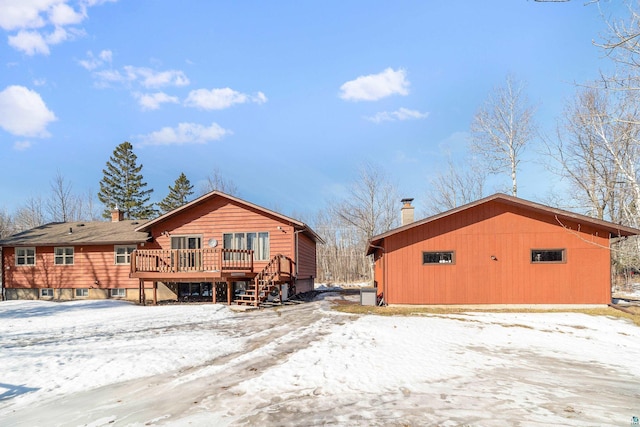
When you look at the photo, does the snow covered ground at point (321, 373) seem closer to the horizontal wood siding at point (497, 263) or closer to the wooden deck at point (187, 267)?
the horizontal wood siding at point (497, 263)

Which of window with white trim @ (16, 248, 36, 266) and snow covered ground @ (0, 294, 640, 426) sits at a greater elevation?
window with white trim @ (16, 248, 36, 266)

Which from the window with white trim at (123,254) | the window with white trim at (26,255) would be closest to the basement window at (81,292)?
the window with white trim at (123,254)

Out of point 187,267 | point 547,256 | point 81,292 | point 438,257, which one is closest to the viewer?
point 547,256

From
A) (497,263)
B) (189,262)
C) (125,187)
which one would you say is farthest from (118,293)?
(125,187)

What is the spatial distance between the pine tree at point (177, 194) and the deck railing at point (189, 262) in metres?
27.3

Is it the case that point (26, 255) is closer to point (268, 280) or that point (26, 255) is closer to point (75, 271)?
point (75, 271)

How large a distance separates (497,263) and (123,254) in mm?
18696

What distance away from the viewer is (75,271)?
20.6 metres

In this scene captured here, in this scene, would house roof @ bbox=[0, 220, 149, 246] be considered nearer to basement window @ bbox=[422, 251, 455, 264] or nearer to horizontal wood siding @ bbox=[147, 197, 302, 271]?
horizontal wood siding @ bbox=[147, 197, 302, 271]

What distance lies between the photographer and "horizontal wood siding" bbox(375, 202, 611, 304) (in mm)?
14742

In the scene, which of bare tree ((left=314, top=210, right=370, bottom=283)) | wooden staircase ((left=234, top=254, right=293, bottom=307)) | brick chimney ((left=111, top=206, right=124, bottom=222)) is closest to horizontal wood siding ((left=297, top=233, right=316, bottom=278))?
wooden staircase ((left=234, top=254, right=293, bottom=307))

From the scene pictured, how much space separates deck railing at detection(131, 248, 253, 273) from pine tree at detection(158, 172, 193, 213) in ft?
89.4

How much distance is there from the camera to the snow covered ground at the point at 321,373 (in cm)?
478

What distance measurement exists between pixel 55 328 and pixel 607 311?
18854mm
